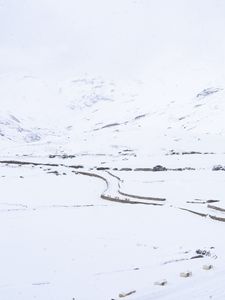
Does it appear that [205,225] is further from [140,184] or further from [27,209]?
[140,184]

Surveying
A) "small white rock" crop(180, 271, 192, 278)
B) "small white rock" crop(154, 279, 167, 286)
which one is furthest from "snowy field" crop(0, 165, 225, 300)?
"small white rock" crop(180, 271, 192, 278)

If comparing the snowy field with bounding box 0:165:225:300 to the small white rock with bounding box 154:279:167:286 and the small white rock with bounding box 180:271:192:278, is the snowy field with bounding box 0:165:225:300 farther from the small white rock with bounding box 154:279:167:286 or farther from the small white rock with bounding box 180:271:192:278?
the small white rock with bounding box 180:271:192:278

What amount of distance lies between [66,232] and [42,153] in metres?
87.0

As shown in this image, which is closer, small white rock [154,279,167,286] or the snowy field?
small white rock [154,279,167,286]

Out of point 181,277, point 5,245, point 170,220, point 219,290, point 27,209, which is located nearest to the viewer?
point 219,290

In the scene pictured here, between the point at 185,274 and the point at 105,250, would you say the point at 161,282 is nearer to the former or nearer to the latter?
the point at 185,274

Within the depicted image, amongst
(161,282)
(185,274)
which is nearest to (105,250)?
(185,274)

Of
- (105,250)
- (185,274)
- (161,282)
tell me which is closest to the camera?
(161,282)

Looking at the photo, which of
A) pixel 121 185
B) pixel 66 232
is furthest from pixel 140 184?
pixel 66 232

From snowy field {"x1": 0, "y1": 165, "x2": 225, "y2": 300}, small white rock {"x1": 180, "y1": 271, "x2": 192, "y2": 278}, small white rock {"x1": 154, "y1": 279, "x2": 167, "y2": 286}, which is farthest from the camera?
small white rock {"x1": 180, "y1": 271, "x2": 192, "y2": 278}

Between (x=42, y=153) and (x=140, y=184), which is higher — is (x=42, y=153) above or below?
above

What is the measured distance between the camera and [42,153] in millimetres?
107938

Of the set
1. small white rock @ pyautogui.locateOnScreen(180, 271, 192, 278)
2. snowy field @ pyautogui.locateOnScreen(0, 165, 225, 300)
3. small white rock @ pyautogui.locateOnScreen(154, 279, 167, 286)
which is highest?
snowy field @ pyautogui.locateOnScreen(0, 165, 225, 300)

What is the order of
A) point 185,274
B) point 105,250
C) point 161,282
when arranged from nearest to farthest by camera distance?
1. point 161,282
2. point 185,274
3. point 105,250
